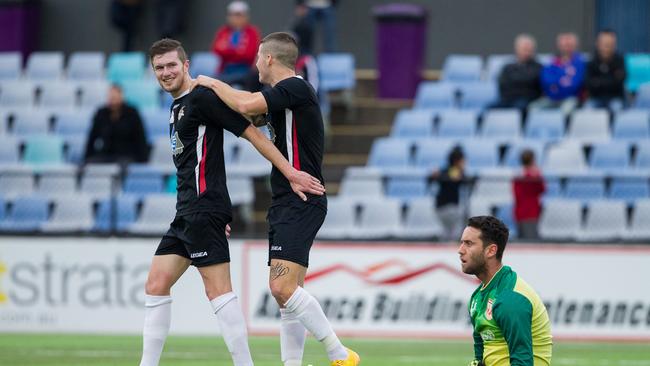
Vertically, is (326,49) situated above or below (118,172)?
above

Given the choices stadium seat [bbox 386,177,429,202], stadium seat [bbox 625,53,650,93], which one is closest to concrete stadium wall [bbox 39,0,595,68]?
stadium seat [bbox 625,53,650,93]

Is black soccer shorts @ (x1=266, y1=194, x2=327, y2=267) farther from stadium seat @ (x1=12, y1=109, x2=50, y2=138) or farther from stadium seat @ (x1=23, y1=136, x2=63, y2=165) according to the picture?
stadium seat @ (x1=12, y1=109, x2=50, y2=138)

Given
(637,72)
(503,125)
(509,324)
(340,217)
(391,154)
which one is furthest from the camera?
(637,72)

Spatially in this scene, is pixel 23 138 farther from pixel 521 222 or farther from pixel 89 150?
pixel 521 222

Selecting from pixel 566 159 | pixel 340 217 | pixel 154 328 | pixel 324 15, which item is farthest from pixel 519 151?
pixel 154 328

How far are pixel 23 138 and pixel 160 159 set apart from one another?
7.87ft

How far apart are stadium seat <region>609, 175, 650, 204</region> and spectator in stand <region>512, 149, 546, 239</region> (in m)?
1.00

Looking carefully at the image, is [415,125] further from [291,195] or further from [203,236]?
[203,236]

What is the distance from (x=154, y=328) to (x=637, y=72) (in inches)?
490

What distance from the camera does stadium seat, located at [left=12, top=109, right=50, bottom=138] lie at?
19984mm

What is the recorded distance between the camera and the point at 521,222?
1633 centimetres

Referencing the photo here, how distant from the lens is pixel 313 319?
8664 mm

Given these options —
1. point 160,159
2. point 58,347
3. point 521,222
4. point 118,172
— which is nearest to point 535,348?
point 58,347

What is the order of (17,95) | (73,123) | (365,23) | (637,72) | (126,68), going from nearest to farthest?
(637,72), (73,123), (17,95), (126,68), (365,23)
